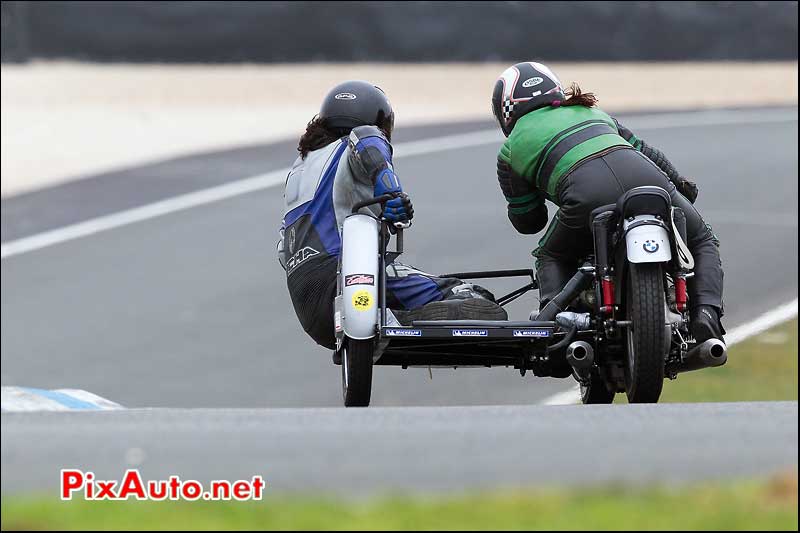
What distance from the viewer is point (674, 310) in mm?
7426

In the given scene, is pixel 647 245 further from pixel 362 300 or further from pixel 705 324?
pixel 362 300

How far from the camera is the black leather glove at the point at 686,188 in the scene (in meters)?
8.15

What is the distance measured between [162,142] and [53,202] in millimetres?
2995

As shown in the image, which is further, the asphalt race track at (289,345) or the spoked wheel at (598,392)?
the spoked wheel at (598,392)

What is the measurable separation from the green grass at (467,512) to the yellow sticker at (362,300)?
280 cm

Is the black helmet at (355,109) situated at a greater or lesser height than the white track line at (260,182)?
lesser

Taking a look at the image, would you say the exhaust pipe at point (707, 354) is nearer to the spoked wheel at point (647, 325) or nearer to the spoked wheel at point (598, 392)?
the spoked wheel at point (647, 325)

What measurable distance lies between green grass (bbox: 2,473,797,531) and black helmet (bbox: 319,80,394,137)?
12.8 feet

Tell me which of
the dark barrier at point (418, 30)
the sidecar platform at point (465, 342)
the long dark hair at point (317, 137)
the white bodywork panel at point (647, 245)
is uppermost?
the dark barrier at point (418, 30)

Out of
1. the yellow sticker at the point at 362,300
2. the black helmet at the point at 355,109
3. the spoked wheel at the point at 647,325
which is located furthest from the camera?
the black helmet at the point at 355,109

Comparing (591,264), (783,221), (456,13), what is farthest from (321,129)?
(456,13)

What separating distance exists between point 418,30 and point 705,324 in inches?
610

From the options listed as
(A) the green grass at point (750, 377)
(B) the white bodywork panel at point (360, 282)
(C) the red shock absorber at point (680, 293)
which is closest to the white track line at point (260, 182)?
(A) the green grass at point (750, 377)

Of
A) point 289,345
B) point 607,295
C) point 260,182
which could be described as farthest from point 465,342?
point 260,182
